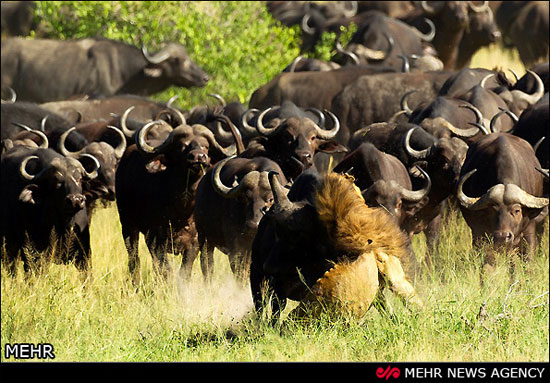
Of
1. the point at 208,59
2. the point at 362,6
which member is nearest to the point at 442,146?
the point at 208,59

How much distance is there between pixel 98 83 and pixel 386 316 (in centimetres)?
1631

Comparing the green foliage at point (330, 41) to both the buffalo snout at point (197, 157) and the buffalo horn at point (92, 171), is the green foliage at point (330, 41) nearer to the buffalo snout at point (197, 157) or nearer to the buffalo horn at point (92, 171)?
the buffalo horn at point (92, 171)

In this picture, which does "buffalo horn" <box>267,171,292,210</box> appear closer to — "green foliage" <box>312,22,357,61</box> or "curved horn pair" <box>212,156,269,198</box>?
"curved horn pair" <box>212,156,269,198</box>

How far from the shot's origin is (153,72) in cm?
2223

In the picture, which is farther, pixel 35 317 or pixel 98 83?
pixel 98 83

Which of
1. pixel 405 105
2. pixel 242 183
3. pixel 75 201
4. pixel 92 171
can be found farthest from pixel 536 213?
pixel 405 105

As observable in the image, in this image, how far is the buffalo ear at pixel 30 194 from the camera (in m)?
9.94

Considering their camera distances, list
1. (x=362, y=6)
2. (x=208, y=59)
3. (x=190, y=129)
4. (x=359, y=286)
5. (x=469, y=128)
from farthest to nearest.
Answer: (x=362, y=6) < (x=208, y=59) < (x=469, y=128) < (x=190, y=129) < (x=359, y=286)

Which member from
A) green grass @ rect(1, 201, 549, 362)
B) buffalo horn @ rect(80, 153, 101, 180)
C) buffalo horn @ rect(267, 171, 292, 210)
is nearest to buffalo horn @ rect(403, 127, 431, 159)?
green grass @ rect(1, 201, 549, 362)

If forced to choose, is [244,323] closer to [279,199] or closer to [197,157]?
[279,199]

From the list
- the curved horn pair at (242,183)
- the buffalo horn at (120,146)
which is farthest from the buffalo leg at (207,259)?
the buffalo horn at (120,146)

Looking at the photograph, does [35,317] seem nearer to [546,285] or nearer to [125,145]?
[546,285]

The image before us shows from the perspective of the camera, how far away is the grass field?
6.74 meters

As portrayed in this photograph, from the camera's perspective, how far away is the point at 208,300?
8484 millimetres
